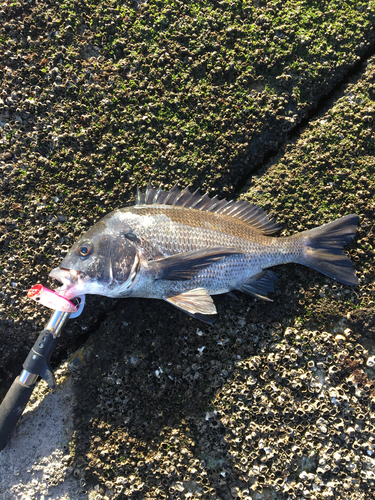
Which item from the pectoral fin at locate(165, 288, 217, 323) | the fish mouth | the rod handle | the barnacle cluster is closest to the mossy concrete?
the barnacle cluster

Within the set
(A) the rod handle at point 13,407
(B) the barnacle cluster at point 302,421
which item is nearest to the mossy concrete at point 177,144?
(B) the barnacle cluster at point 302,421

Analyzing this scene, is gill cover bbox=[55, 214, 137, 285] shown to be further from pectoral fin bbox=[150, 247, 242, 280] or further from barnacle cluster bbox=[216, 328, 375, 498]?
barnacle cluster bbox=[216, 328, 375, 498]

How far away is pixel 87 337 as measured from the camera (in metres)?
3.12

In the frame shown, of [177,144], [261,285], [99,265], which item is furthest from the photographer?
[177,144]

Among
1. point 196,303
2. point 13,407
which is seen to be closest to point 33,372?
point 13,407

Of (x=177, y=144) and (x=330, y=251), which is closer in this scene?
(x=330, y=251)

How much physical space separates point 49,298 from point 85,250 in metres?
0.46

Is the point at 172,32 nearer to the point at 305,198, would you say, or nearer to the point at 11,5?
the point at 11,5

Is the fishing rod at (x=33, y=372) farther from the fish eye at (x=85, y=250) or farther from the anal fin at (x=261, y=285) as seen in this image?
the anal fin at (x=261, y=285)

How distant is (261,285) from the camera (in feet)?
9.59

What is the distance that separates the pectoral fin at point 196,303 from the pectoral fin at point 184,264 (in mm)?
153

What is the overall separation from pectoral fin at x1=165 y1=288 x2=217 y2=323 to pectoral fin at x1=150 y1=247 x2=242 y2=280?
15 cm

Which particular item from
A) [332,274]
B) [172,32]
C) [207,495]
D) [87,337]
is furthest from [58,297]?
[172,32]

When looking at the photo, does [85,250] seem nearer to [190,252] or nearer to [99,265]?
[99,265]
